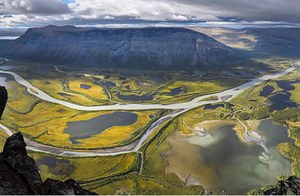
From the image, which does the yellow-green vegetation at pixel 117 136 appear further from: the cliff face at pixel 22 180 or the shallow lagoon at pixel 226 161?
the cliff face at pixel 22 180

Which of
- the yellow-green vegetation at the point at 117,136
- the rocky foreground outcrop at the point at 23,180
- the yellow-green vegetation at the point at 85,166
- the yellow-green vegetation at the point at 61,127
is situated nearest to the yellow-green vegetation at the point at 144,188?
the yellow-green vegetation at the point at 85,166

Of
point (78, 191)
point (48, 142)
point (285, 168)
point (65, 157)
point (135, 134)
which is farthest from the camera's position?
point (135, 134)

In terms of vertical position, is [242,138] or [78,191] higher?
[78,191]

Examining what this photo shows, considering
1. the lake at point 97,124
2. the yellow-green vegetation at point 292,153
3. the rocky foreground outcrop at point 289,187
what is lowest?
the lake at point 97,124

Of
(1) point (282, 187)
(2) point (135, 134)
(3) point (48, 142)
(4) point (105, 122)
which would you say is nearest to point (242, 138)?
(2) point (135, 134)

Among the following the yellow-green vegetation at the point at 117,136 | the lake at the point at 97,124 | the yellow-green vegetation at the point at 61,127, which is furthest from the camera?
the lake at the point at 97,124

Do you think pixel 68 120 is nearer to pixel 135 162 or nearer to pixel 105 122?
pixel 105 122

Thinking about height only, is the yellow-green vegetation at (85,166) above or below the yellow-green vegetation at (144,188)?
below
